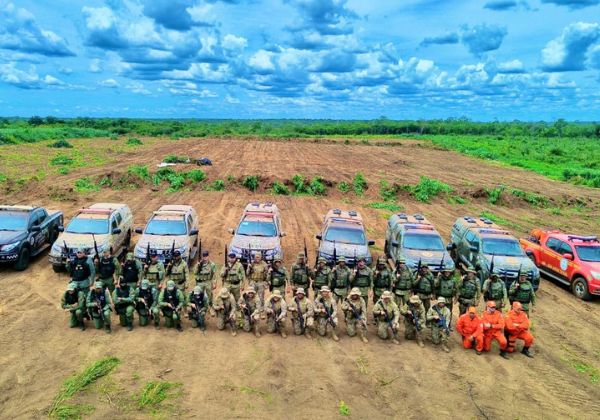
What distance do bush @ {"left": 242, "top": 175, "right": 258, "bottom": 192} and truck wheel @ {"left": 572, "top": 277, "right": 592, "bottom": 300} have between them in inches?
752

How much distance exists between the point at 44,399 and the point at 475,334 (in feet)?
28.7

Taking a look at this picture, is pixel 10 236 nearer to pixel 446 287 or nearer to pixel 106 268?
pixel 106 268

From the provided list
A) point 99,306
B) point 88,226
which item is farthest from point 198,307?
point 88,226

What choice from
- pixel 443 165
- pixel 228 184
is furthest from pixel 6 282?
pixel 443 165

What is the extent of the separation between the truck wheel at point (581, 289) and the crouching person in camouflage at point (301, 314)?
880 cm

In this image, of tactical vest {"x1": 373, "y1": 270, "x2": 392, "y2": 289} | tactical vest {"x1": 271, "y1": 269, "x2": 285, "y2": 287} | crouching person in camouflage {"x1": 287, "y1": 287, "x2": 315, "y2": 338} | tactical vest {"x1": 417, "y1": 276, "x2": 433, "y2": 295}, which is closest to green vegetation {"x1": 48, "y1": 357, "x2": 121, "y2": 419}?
crouching person in camouflage {"x1": 287, "y1": 287, "x2": 315, "y2": 338}

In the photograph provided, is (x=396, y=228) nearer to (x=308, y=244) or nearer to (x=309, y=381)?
(x=308, y=244)

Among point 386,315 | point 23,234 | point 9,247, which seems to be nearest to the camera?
point 386,315

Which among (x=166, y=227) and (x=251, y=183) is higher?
(x=166, y=227)

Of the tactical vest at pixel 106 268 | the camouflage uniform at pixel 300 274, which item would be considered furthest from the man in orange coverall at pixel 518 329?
the tactical vest at pixel 106 268

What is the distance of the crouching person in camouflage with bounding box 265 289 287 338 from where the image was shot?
11492 millimetres

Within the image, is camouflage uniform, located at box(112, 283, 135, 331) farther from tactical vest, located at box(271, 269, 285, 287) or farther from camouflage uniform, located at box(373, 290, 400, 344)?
camouflage uniform, located at box(373, 290, 400, 344)

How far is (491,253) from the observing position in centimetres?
1528

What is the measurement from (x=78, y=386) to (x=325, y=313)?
17.2 ft
